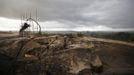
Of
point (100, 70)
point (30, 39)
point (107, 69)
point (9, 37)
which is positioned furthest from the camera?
point (107, 69)

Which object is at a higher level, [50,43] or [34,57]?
[50,43]

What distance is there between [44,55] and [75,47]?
2798mm

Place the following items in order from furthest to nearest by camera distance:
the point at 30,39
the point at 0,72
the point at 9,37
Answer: the point at 9,37, the point at 30,39, the point at 0,72

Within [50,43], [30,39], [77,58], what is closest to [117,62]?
[77,58]

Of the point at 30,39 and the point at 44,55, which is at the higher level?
the point at 30,39

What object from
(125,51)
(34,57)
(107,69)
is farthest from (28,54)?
(125,51)

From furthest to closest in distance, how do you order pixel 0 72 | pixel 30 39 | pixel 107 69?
pixel 107 69
pixel 30 39
pixel 0 72

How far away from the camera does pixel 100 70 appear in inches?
765

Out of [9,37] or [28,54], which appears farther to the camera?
[9,37]

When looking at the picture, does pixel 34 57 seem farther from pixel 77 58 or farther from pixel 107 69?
pixel 107 69

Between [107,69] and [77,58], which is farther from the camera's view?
[107,69]

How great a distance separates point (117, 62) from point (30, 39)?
9.97 metres

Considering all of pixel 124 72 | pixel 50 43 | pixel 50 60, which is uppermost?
pixel 50 43

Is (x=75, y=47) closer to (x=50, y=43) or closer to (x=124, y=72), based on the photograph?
(x=50, y=43)
